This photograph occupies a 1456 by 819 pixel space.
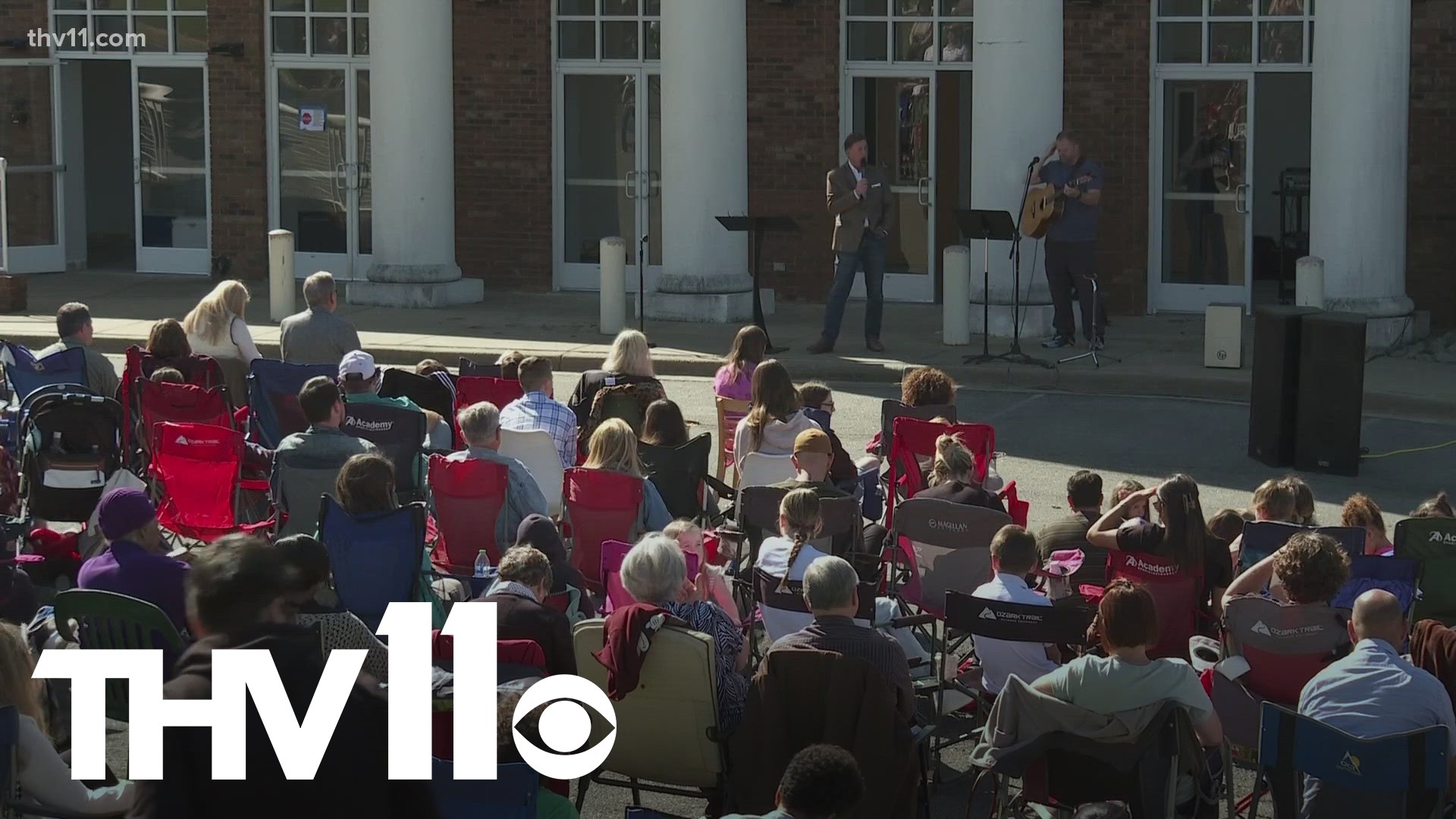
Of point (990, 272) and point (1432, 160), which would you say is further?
point (1432, 160)

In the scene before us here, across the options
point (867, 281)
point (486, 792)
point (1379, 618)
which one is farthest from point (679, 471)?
point (867, 281)

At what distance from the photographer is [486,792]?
224 inches

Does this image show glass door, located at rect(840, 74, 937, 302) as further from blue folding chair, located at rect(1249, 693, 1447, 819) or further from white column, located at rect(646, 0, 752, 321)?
blue folding chair, located at rect(1249, 693, 1447, 819)

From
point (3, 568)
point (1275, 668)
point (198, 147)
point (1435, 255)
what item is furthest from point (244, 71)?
point (1275, 668)

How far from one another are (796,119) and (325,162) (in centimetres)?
568

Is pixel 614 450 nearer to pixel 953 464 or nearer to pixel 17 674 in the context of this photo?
pixel 953 464

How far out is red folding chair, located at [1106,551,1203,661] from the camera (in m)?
8.05

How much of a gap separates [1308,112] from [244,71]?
12.3 m

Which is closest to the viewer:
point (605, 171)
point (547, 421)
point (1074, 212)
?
point (547, 421)

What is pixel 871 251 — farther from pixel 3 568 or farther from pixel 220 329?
pixel 3 568

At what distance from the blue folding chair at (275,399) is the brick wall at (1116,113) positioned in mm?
10956

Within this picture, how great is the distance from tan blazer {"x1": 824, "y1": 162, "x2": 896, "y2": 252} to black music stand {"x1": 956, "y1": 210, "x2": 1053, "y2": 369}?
0.69 m

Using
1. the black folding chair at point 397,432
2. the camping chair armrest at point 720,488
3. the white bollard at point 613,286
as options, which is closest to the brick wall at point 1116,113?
the white bollard at point 613,286

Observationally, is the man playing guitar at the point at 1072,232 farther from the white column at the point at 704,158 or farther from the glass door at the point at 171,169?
the glass door at the point at 171,169
